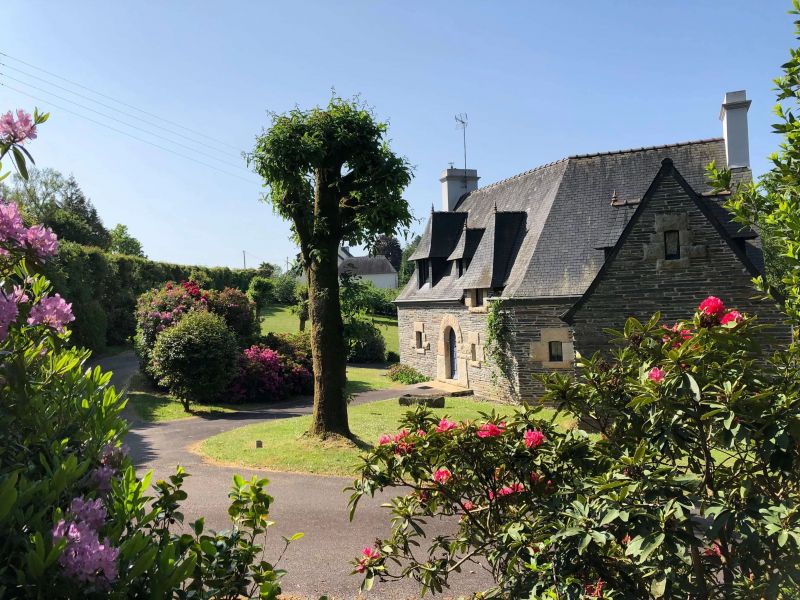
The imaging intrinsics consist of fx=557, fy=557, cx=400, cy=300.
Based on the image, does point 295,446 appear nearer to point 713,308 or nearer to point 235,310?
point 713,308

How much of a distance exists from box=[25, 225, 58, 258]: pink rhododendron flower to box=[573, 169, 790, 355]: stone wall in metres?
12.4

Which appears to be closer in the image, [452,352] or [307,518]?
[307,518]

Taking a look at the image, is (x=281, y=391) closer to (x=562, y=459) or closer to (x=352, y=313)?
(x=352, y=313)

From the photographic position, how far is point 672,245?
13.4m

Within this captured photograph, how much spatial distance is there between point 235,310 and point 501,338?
36.1 ft

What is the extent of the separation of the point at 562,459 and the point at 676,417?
84cm

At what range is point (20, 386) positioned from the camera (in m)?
2.02

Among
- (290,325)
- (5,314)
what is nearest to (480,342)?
(5,314)

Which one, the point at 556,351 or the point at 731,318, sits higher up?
the point at 731,318

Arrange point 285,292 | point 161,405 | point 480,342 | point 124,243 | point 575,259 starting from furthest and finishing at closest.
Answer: point 124,243
point 285,292
point 480,342
point 575,259
point 161,405

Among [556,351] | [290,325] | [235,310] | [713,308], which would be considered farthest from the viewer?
[290,325]

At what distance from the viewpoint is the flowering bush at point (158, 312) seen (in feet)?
64.7

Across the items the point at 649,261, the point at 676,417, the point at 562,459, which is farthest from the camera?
the point at 649,261

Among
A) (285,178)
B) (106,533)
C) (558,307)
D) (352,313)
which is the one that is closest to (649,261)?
(558,307)
